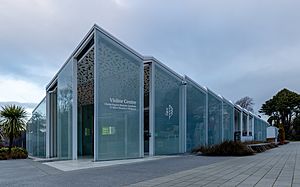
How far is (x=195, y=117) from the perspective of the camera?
22.0m

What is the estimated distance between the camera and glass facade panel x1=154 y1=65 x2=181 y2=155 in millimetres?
18406

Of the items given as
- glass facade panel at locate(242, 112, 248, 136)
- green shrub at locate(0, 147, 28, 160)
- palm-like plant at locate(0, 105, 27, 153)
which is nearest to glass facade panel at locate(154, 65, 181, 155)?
green shrub at locate(0, 147, 28, 160)

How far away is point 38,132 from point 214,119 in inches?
484

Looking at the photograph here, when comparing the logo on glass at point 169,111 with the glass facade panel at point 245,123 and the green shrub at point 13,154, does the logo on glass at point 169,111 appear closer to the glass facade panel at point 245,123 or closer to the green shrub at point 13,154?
the green shrub at point 13,154

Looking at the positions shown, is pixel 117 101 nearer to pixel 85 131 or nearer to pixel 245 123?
pixel 85 131

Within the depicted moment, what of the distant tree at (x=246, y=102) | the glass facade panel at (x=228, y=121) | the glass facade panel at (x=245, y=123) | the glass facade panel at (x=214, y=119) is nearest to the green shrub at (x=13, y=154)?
the glass facade panel at (x=214, y=119)

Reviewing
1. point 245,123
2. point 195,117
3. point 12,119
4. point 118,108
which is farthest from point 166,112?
point 245,123

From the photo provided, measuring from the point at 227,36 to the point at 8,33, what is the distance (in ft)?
32.5

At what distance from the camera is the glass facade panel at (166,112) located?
1841cm

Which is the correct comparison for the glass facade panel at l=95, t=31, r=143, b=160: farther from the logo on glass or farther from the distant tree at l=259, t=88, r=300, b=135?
the distant tree at l=259, t=88, r=300, b=135

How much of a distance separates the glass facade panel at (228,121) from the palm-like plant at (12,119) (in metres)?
14.6

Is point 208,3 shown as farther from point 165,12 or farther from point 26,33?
point 26,33

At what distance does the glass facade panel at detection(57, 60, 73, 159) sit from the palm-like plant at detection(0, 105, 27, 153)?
4.21 meters

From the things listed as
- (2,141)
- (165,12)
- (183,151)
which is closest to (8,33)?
(165,12)
